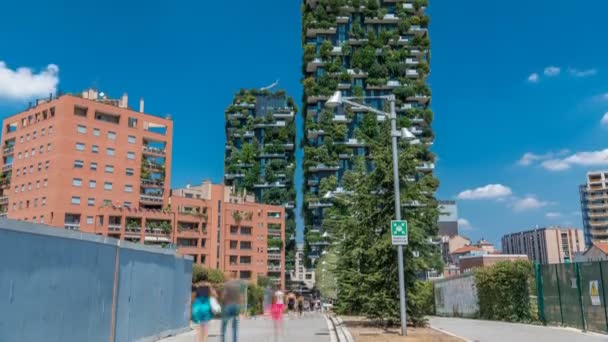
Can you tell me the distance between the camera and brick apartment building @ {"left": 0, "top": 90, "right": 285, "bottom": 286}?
7444cm

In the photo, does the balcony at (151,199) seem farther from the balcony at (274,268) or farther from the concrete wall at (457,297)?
the concrete wall at (457,297)

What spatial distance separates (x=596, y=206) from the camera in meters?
163

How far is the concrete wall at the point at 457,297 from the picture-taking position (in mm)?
30109

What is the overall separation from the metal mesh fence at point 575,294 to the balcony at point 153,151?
69.6 metres

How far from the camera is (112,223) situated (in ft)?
245

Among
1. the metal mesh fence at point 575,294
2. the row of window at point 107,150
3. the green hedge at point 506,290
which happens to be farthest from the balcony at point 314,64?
the metal mesh fence at point 575,294

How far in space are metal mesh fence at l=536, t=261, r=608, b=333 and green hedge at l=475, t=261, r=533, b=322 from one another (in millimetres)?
1209

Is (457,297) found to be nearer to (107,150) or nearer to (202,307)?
(202,307)

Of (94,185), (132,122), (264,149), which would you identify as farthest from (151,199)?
(264,149)

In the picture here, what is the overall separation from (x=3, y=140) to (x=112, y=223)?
24.5 meters

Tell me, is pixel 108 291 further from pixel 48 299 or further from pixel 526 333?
pixel 526 333

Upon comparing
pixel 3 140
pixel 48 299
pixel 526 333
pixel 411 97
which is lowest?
pixel 526 333

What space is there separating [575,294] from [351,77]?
252 ft

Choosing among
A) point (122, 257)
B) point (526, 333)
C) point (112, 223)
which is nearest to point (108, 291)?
point (122, 257)
